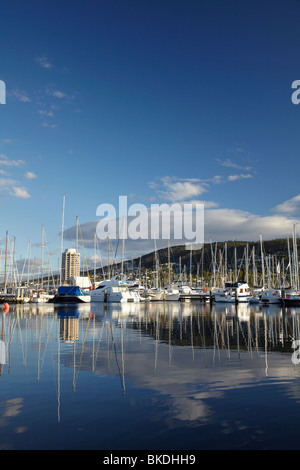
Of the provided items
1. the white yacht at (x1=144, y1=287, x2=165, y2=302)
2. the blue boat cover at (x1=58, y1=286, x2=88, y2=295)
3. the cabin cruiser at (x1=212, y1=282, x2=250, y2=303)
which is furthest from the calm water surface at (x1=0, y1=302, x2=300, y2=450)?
the white yacht at (x1=144, y1=287, x2=165, y2=302)

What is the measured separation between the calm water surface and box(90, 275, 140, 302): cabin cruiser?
240ft

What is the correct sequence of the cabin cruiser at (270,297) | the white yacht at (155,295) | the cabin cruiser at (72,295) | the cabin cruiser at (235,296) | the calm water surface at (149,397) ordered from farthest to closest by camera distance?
the white yacht at (155,295)
the cabin cruiser at (235,296)
the cabin cruiser at (72,295)
the cabin cruiser at (270,297)
the calm water surface at (149,397)

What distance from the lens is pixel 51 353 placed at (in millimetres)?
20594

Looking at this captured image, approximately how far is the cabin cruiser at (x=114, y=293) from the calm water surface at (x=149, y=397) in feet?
240

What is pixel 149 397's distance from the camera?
39.3 feet

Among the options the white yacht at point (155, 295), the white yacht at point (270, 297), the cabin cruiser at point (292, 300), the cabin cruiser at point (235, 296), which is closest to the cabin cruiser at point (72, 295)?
the white yacht at point (155, 295)

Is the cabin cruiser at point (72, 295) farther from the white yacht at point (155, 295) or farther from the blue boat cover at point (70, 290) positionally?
the white yacht at point (155, 295)

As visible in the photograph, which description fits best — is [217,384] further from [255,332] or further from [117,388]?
[255,332]

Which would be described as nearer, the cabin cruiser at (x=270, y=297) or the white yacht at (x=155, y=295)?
the cabin cruiser at (x=270, y=297)

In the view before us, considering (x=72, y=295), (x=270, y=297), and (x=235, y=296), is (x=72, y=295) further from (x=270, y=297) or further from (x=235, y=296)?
(x=270, y=297)

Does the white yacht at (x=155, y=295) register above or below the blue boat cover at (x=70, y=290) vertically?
below

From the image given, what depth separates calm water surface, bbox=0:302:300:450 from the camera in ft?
28.3

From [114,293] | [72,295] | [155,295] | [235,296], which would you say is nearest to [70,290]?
[72,295]

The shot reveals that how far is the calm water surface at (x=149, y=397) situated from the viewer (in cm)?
862
